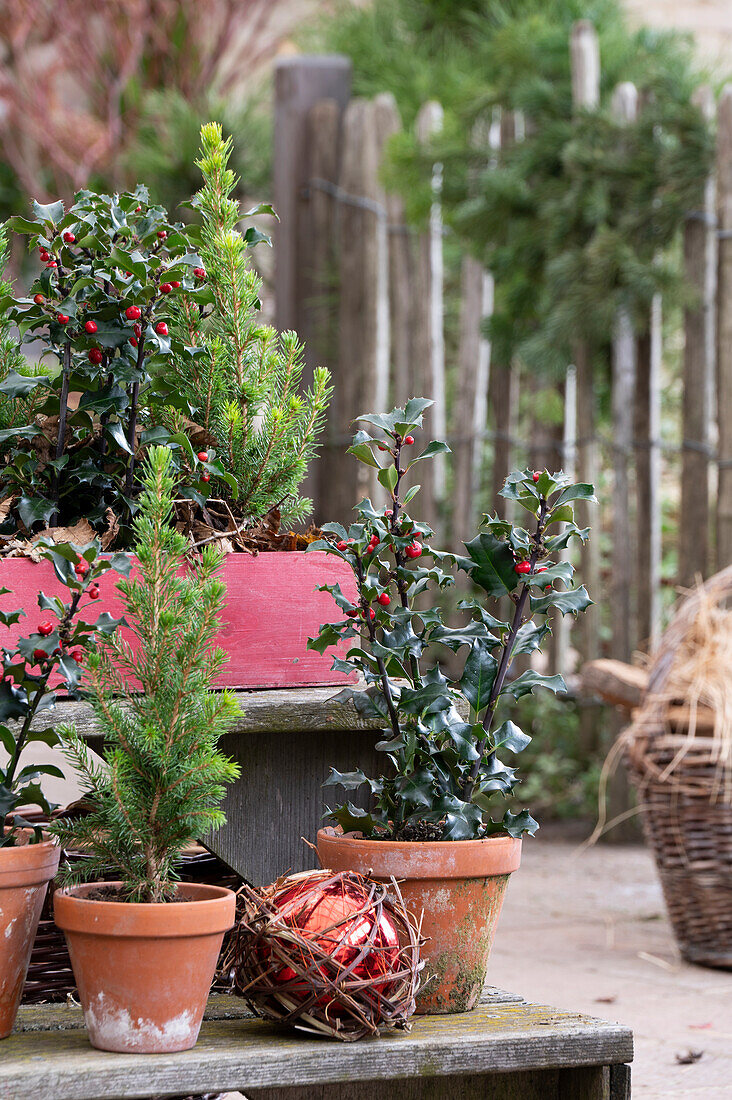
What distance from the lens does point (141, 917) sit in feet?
3.57

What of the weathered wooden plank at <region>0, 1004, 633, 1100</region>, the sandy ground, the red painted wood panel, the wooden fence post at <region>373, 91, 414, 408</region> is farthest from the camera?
the wooden fence post at <region>373, 91, 414, 408</region>

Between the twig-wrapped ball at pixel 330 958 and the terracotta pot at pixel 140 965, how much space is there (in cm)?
6

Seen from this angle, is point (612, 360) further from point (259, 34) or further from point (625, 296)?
point (259, 34)

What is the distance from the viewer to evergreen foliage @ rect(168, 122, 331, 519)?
1368mm

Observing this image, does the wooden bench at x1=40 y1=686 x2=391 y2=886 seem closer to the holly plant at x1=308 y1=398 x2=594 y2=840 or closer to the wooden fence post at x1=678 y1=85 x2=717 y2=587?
the holly plant at x1=308 y1=398 x2=594 y2=840

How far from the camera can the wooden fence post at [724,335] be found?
3893mm

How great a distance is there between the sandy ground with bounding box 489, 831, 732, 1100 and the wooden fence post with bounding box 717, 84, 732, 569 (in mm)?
1077

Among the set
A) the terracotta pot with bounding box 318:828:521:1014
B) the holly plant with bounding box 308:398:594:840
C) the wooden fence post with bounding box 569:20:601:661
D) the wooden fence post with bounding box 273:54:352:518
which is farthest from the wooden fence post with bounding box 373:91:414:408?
the terracotta pot with bounding box 318:828:521:1014

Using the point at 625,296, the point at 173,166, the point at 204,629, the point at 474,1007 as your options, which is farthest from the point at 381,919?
the point at 173,166

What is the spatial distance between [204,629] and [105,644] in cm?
10

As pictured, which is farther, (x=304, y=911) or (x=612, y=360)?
(x=612, y=360)

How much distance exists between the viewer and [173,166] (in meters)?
5.30

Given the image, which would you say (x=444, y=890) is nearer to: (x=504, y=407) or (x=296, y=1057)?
(x=296, y=1057)

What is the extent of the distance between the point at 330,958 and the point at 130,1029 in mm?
184
